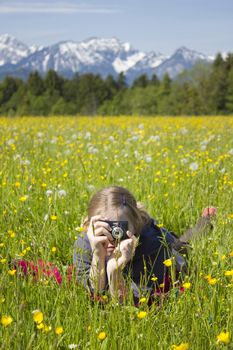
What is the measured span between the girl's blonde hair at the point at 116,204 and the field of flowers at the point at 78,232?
21 centimetres

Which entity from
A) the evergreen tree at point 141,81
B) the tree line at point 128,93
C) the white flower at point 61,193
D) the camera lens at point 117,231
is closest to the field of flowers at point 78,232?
the white flower at point 61,193

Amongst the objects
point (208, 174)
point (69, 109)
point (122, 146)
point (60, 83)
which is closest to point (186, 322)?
point (208, 174)

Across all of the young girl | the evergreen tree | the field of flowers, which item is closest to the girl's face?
the young girl

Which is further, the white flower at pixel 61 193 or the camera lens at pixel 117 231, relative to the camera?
the white flower at pixel 61 193

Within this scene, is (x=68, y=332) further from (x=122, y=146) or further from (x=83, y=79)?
(x=83, y=79)

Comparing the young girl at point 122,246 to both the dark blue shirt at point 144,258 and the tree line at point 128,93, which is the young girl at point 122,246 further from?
the tree line at point 128,93

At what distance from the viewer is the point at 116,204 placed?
263 centimetres

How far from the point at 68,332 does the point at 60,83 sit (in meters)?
38.2

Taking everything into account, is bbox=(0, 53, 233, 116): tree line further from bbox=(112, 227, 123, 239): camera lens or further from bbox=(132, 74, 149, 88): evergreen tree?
bbox=(112, 227, 123, 239): camera lens

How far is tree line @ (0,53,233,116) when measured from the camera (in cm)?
3400

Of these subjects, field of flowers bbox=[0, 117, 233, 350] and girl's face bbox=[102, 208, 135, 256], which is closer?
field of flowers bbox=[0, 117, 233, 350]

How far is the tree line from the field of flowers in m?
26.6

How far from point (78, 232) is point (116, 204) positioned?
0.55 meters

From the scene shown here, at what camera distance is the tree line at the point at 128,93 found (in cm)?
3400
